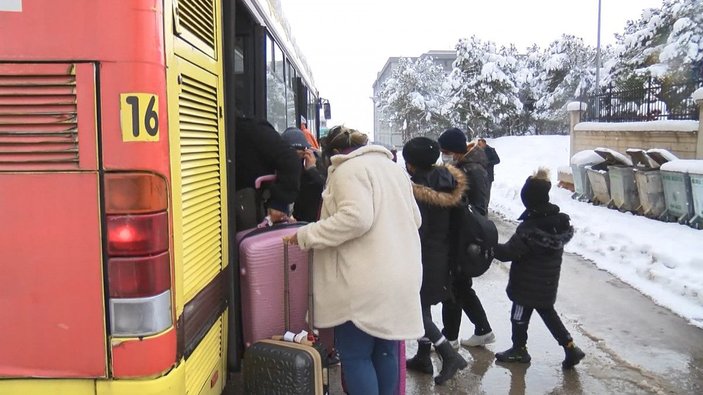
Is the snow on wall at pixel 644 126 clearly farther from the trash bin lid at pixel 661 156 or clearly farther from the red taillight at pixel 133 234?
the red taillight at pixel 133 234

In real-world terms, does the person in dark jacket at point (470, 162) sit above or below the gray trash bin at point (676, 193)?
above

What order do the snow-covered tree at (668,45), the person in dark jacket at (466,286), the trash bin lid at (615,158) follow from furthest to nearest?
the snow-covered tree at (668,45)
the trash bin lid at (615,158)
the person in dark jacket at (466,286)

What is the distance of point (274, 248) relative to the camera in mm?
3387

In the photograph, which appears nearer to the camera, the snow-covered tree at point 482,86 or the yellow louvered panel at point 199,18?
the yellow louvered panel at point 199,18

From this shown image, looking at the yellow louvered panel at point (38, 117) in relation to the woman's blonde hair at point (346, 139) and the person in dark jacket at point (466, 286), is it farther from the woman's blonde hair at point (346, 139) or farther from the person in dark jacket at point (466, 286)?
the person in dark jacket at point (466, 286)

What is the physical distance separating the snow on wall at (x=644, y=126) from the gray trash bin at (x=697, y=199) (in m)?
2.92

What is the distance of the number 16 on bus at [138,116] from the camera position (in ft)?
7.16

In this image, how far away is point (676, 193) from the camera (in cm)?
1046

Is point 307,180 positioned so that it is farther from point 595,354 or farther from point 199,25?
point 595,354

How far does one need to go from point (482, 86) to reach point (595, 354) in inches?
1280

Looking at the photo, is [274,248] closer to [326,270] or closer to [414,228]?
[326,270]

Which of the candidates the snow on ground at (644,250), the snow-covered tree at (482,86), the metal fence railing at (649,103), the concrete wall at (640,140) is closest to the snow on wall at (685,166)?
the snow on ground at (644,250)

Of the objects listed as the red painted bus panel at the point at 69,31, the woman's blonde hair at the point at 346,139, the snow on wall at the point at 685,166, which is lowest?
the snow on wall at the point at 685,166

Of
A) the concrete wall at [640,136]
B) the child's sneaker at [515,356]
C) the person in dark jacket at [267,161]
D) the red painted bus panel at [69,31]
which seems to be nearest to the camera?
the red painted bus panel at [69,31]
